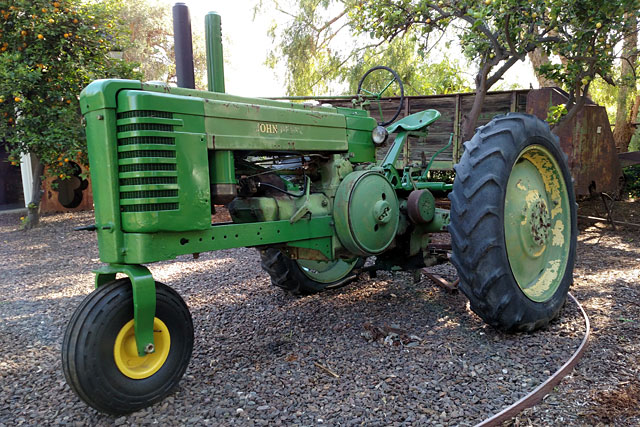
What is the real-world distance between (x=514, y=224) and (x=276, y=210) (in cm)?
156

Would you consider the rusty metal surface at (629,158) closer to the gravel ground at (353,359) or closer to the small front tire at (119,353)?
the gravel ground at (353,359)

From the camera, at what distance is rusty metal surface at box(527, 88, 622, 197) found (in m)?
6.56

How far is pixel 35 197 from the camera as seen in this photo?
8109 millimetres

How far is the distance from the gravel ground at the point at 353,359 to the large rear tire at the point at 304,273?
110mm

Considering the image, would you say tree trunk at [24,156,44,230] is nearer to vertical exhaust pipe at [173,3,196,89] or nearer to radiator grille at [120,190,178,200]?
vertical exhaust pipe at [173,3,196,89]

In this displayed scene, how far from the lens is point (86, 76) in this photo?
23.7 feet

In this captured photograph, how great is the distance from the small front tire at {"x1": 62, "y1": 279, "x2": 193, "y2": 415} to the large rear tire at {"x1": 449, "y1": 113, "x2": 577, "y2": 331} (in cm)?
166

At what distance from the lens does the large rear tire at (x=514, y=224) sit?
2.84m

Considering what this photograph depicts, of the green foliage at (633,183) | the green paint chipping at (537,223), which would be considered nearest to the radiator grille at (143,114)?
the green paint chipping at (537,223)

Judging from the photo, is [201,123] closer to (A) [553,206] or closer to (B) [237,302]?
(B) [237,302]

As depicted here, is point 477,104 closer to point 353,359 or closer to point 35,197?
point 353,359

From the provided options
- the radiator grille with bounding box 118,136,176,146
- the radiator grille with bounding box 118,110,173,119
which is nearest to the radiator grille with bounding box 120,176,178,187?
the radiator grille with bounding box 118,136,176,146

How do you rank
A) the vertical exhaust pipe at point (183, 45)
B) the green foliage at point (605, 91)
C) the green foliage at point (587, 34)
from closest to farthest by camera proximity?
the vertical exhaust pipe at point (183, 45) → the green foliage at point (587, 34) → the green foliage at point (605, 91)

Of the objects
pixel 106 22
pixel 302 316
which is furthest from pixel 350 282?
pixel 106 22
